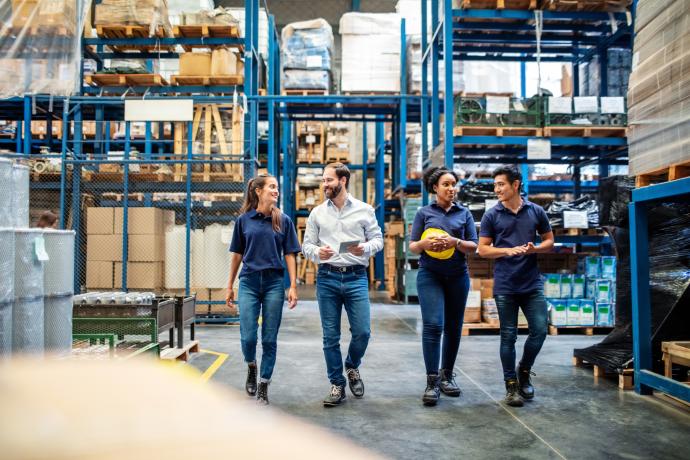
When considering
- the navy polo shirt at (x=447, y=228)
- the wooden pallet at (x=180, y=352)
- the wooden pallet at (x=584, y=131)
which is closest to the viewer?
the navy polo shirt at (x=447, y=228)

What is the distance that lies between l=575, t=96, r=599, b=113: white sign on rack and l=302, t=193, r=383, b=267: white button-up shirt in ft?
18.4

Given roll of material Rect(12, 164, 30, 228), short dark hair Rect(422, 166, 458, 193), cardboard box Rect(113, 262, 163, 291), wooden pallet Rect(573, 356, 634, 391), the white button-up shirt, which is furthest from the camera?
cardboard box Rect(113, 262, 163, 291)

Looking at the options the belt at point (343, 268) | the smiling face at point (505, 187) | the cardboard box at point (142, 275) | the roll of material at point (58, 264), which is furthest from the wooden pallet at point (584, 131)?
the roll of material at point (58, 264)

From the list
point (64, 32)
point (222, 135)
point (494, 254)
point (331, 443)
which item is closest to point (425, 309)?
point (494, 254)

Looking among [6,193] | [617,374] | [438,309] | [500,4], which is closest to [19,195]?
[6,193]

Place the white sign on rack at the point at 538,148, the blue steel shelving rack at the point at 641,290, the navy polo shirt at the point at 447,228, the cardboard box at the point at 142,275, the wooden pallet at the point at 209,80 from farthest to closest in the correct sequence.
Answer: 1. the wooden pallet at the point at 209,80
2. the cardboard box at the point at 142,275
3. the white sign on rack at the point at 538,148
4. the blue steel shelving rack at the point at 641,290
5. the navy polo shirt at the point at 447,228

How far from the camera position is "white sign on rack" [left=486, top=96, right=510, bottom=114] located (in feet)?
27.5

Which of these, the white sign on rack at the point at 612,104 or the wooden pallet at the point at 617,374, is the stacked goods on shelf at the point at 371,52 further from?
the wooden pallet at the point at 617,374

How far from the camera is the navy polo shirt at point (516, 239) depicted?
434 centimetres

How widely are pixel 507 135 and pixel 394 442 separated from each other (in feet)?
20.0

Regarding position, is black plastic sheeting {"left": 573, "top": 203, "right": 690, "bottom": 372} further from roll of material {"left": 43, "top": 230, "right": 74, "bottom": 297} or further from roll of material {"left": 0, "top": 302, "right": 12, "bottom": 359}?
roll of material {"left": 0, "top": 302, "right": 12, "bottom": 359}

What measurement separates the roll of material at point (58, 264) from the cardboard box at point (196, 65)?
27.7 ft

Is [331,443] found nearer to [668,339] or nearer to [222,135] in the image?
[668,339]

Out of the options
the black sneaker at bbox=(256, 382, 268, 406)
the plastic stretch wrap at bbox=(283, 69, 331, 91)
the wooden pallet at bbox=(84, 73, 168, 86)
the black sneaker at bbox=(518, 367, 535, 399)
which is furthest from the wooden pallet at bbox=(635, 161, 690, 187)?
the wooden pallet at bbox=(84, 73, 168, 86)
